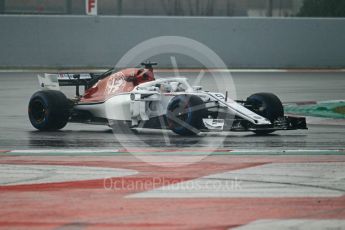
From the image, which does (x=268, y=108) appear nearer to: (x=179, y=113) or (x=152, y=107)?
(x=179, y=113)

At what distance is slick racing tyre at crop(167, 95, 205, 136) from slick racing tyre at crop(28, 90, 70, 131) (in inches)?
83.5

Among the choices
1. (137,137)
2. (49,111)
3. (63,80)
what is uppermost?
(63,80)

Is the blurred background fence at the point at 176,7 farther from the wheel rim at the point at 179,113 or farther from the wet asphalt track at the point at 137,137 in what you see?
the wheel rim at the point at 179,113

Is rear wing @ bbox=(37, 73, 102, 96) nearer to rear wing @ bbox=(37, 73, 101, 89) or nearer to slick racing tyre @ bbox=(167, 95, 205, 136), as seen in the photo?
rear wing @ bbox=(37, 73, 101, 89)

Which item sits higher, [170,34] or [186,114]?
[170,34]

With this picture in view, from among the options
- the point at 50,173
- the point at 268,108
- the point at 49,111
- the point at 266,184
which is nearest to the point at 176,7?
the point at 49,111

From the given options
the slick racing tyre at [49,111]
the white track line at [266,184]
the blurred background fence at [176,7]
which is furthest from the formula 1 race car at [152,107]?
the blurred background fence at [176,7]

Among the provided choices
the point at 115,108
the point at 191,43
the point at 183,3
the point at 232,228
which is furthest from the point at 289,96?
the point at 232,228

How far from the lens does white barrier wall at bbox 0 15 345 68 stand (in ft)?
114

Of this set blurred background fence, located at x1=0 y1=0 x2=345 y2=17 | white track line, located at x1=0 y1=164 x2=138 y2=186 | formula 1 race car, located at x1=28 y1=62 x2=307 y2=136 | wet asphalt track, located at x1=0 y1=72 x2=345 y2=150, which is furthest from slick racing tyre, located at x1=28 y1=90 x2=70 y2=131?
blurred background fence, located at x1=0 y1=0 x2=345 y2=17

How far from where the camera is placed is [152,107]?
1590 centimetres

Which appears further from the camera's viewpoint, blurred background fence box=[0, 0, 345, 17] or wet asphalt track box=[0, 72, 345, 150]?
blurred background fence box=[0, 0, 345, 17]

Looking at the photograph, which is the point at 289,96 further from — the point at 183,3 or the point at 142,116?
the point at 183,3

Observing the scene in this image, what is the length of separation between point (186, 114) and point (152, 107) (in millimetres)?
827
